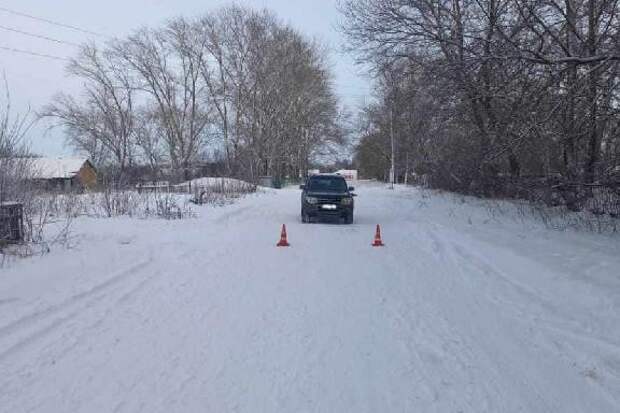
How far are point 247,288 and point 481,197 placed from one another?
19.5 meters

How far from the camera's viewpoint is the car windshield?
757 inches

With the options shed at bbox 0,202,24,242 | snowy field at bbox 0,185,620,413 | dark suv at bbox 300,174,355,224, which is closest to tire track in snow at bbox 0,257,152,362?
snowy field at bbox 0,185,620,413

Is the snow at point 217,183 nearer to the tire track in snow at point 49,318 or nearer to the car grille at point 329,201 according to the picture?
the car grille at point 329,201

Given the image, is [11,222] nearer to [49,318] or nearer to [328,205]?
[49,318]

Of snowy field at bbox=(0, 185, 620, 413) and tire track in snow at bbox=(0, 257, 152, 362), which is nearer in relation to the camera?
snowy field at bbox=(0, 185, 620, 413)

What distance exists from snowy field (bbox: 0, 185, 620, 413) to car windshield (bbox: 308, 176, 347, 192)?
7.72m

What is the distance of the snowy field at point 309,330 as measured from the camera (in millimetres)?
4090

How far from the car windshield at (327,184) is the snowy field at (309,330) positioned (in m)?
7.72

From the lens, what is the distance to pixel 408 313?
21.5ft

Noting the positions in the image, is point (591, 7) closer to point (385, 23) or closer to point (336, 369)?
point (385, 23)

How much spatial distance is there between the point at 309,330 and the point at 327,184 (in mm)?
14111

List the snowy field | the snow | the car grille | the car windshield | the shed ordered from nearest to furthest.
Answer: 1. the snowy field
2. the shed
3. the car grille
4. the car windshield
5. the snow

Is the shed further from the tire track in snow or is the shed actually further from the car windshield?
the car windshield

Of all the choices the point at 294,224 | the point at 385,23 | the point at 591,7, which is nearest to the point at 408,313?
the point at 591,7
